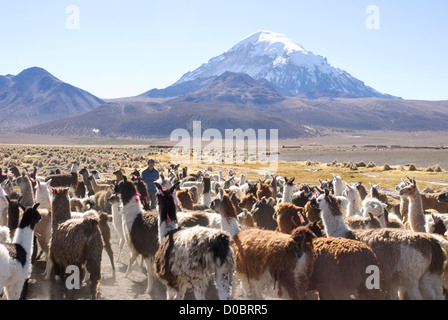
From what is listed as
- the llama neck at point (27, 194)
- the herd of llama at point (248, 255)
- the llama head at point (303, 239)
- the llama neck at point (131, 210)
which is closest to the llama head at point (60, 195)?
the herd of llama at point (248, 255)

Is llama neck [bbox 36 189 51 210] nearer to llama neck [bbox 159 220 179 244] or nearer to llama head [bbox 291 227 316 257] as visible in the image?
llama neck [bbox 159 220 179 244]

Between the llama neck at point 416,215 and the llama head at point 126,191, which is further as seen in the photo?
the llama neck at point 416,215

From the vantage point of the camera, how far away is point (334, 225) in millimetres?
5730

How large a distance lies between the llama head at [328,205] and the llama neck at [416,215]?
219 cm

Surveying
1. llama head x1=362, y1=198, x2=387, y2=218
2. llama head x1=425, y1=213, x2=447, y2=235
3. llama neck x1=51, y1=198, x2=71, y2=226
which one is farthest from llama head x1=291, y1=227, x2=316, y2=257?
llama neck x1=51, y1=198, x2=71, y2=226

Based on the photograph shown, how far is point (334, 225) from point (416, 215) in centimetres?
237

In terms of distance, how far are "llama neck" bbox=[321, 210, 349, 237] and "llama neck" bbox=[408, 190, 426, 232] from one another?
2.16m

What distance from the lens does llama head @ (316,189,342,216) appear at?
19.0 ft

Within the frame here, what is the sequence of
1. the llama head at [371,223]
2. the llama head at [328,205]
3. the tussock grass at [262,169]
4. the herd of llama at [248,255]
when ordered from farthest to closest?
the tussock grass at [262,169], the llama head at [371,223], the llama head at [328,205], the herd of llama at [248,255]

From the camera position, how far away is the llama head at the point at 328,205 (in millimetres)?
5785

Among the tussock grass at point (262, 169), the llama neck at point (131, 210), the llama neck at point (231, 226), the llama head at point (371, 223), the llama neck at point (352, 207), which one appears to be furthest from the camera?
the tussock grass at point (262, 169)

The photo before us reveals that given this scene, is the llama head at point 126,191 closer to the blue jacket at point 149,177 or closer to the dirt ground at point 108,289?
the dirt ground at point 108,289

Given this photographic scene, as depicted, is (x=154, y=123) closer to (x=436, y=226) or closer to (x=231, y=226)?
(x=436, y=226)
